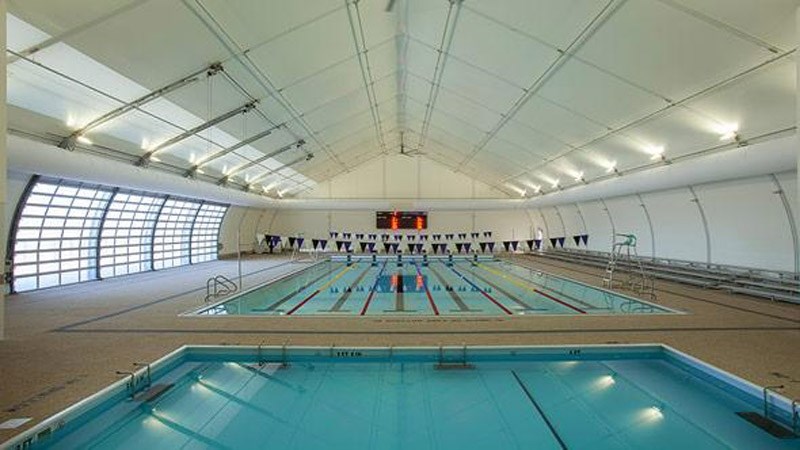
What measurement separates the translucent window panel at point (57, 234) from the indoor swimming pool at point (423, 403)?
7.88m

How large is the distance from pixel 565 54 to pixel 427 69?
4.12m

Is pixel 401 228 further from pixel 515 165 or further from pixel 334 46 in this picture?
pixel 334 46

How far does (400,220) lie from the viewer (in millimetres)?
24297

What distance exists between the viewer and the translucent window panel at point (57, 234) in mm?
9742

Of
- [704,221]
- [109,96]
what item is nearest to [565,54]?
[704,221]

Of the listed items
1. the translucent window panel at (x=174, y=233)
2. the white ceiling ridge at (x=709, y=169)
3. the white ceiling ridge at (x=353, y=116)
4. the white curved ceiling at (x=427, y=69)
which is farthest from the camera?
the translucent window panel at (x=174, y=233)

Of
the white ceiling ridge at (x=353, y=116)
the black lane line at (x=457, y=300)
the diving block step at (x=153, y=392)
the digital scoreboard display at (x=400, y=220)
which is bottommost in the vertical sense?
the diving block step at (x=153, y=392)

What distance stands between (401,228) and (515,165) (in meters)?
9.15

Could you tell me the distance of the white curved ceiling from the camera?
565 cm

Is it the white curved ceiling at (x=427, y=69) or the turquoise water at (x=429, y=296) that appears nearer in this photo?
the white curved ceiling at (x=427, y=69)

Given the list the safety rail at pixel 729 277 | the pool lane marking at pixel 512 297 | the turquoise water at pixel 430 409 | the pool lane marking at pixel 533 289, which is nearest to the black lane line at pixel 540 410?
the turquoise water at pixel 430 409

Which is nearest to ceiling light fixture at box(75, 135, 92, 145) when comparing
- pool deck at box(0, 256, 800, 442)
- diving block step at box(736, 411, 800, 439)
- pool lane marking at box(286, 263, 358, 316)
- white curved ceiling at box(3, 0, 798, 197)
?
white curved ceiling at box(3, 0, 798, 197)

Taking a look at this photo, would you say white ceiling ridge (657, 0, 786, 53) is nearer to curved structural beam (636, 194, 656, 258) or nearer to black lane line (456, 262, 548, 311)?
black lane line (456, 262, 548, 311)

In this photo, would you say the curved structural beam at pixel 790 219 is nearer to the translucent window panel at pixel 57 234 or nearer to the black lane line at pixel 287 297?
the black lane line at pixel 287 297
